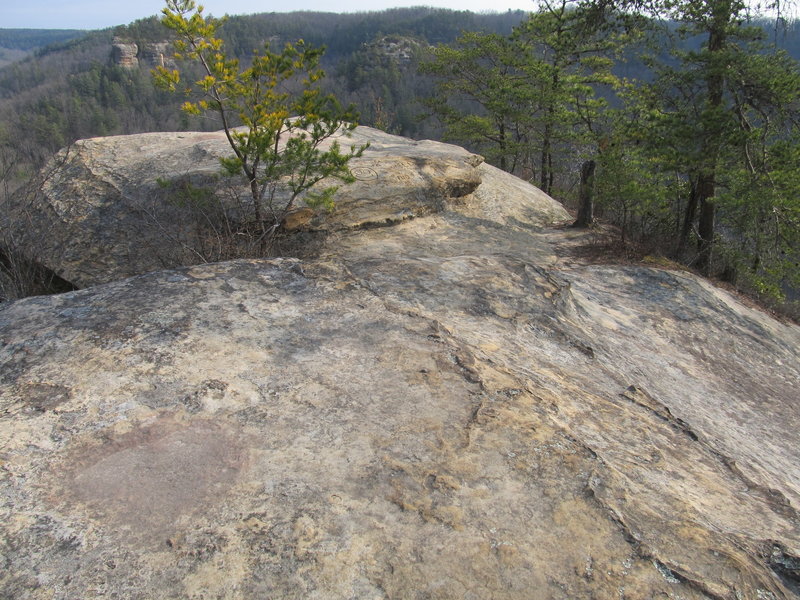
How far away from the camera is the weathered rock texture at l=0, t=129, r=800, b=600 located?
5.84ft

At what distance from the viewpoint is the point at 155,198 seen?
21.0 ft

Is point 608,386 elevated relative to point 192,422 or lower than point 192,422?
lower

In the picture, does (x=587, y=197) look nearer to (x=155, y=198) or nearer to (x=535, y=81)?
(x=535, y=81)

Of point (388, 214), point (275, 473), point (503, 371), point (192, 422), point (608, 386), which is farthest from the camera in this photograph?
point (388, 214)

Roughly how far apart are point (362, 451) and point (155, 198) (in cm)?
531

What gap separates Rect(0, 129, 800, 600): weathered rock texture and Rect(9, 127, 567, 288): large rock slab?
2.42 meters

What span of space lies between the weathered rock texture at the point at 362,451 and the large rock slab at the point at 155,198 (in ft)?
7.95

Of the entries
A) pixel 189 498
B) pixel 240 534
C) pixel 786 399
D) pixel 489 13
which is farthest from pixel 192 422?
pixel 489 13

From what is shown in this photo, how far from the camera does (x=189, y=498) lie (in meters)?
2.00


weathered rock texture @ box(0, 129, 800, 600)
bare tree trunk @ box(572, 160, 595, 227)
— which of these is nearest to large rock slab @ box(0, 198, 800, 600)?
weathered rock texture @ box(0, 129, 800, 600)

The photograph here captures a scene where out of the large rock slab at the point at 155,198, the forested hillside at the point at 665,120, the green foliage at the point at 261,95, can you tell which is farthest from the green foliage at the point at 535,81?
the green foliage at the point at 261,95

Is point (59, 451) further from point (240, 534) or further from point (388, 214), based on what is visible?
point (388, 214)

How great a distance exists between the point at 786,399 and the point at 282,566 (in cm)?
498

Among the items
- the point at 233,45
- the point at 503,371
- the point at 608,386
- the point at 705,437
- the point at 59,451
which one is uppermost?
the point at 233,45
